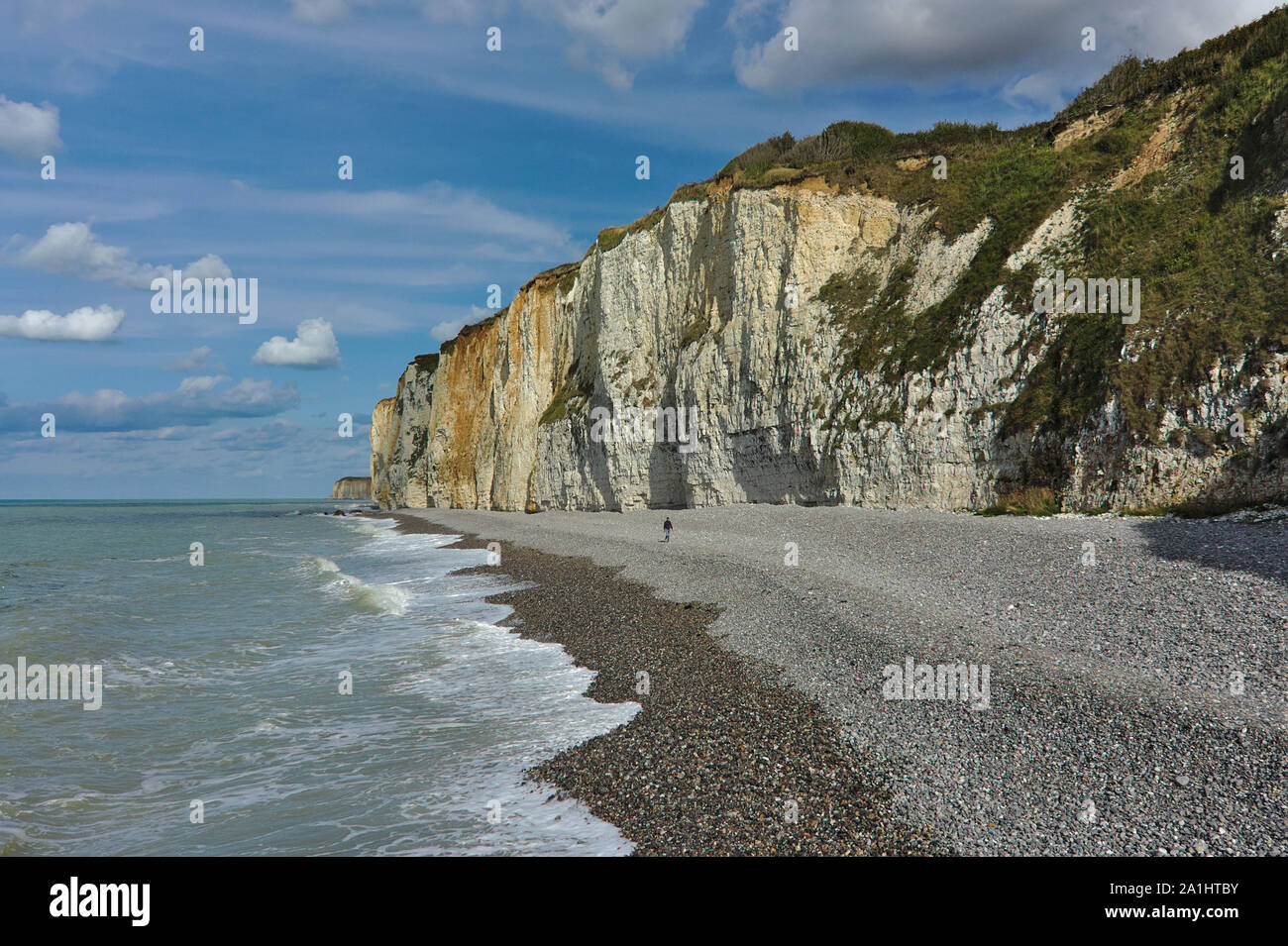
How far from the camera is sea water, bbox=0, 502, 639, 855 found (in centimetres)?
768

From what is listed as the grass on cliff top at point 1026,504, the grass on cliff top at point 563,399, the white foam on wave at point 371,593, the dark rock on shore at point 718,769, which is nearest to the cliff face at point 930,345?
the grass on cliff top at point 1026,504

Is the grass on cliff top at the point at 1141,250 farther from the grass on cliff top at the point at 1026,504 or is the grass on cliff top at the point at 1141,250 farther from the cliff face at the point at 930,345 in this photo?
the grass on cliff top at the point at 1026,504

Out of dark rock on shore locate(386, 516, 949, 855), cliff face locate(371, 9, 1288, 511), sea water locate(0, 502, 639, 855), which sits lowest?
sea water locate(0, 502, 639, 855)

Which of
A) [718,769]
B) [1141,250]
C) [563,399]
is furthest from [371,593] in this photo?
[563,399]

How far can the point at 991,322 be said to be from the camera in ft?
82.3

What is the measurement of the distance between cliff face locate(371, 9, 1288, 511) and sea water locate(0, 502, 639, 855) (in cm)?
1653

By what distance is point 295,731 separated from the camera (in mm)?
11047

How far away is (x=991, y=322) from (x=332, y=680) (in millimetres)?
24475

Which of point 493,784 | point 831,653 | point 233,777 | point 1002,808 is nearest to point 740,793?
point 1002,808

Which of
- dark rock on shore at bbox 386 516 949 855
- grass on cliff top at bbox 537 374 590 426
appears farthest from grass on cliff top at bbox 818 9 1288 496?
grass on cliff top at bbox 537 374 590 426

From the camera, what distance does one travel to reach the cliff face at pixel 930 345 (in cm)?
1891

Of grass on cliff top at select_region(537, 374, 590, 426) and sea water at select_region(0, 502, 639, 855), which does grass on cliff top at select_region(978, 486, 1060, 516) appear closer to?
sea water at select_region(0, 502, 639, 855)

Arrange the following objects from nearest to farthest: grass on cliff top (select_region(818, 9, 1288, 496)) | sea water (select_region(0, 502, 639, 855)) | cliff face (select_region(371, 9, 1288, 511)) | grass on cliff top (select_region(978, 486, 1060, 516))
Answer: sea water (select_region(0, 502, 639, 855)), cliff face (select_region(371, 9, 1288, 511)), grass on cliff top (select_region(818, 9, 1288, 496)), grass on cliff top (select_region(978, 486, 1060, 516))
